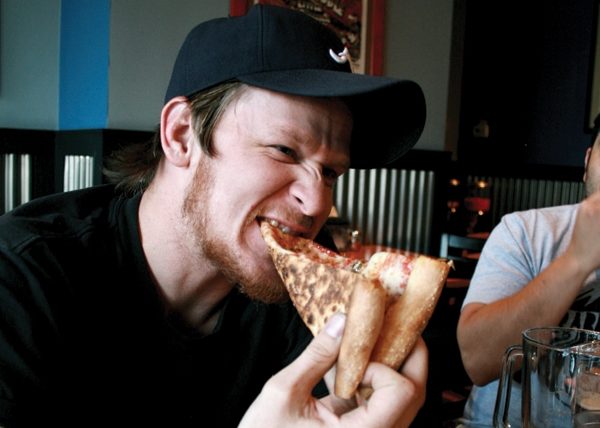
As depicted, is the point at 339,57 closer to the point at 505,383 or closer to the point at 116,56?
the point at 505,383

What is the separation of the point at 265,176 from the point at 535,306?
818 mm

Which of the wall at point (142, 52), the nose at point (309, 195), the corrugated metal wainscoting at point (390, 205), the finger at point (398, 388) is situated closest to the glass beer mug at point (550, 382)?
the finger at point (398, 388)

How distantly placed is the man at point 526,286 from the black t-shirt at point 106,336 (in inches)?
18.4

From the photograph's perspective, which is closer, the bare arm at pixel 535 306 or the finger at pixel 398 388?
the finger at pixel 398 388

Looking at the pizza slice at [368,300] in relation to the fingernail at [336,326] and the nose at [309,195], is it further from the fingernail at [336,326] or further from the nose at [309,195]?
the nose at [309,195]

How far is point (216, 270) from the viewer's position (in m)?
1.37

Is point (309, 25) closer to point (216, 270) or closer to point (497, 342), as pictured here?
point (216, 270)

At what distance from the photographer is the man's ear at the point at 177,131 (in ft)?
4.34

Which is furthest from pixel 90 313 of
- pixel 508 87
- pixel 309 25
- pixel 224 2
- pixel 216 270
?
pixel 508 87

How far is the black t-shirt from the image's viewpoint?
41.4 inches

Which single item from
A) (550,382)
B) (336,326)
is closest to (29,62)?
(336,326)

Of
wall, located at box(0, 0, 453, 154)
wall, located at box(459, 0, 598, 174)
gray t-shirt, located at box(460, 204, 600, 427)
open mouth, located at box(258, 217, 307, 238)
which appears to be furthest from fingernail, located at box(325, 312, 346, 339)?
wall, located at box(459, 0, 598, 174)

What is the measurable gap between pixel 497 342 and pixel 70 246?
41.7 inches

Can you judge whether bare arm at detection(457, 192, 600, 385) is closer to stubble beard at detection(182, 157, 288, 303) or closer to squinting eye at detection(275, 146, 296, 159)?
stubble beard at detection(182, 157, 288, 303)
